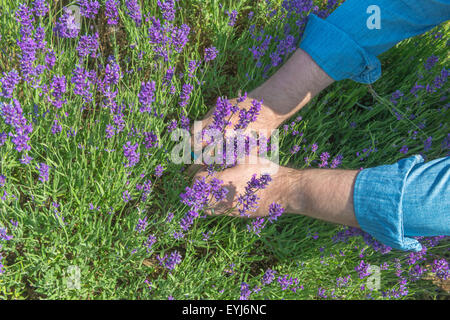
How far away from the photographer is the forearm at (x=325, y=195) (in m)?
1.47

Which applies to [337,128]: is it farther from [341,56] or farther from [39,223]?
[39,223]

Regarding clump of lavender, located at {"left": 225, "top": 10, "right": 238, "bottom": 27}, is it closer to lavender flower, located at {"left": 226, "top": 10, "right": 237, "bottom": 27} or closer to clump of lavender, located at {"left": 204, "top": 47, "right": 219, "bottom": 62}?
lavender flower, located at {"left": 226, "top": 10, "right": 237, "bottom": 27}

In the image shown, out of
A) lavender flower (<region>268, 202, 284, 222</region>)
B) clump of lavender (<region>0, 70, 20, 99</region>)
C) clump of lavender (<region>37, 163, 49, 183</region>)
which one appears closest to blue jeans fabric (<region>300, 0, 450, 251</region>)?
lavender flower (<region>268, 202, 284, 222</region>)

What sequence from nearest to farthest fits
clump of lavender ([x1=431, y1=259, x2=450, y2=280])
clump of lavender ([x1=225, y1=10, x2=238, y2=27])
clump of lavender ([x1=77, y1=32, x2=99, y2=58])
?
clump of lavender ([x1=77, y1=32, x2=99, y2=58]) → clump of lavender ([x1=431, y1=259, x2=450, y2=280]) → clump of lavender ([x1=225, y1=10, x2=238, y2=27])

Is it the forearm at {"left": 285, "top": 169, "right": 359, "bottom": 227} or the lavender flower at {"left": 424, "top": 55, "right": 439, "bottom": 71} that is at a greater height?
the lavender flower at {"left": 424, "top": 55, "right": 439, "bottom": 71}

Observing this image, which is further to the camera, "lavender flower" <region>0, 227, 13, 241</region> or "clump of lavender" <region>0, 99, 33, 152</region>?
"lavender flower" <region>0, 227, 13, 241</region>

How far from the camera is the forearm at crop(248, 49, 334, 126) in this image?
6.01 ft

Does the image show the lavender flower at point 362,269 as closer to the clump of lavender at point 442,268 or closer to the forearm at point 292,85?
the clump of lavender at point 442,268

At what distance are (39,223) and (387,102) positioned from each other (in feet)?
7.26

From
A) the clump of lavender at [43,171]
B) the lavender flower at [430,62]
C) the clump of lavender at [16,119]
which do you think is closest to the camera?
the clump of lavender at [16,119]

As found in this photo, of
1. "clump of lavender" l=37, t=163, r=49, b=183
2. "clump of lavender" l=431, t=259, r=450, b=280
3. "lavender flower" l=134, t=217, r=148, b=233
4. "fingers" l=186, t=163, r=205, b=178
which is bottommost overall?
"clump of lavender" l=431, t=259, r=450, b=280

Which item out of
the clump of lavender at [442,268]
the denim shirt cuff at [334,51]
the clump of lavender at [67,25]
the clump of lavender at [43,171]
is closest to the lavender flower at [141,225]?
the clump of lavender at [43,171]

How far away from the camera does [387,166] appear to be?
1.44 m
